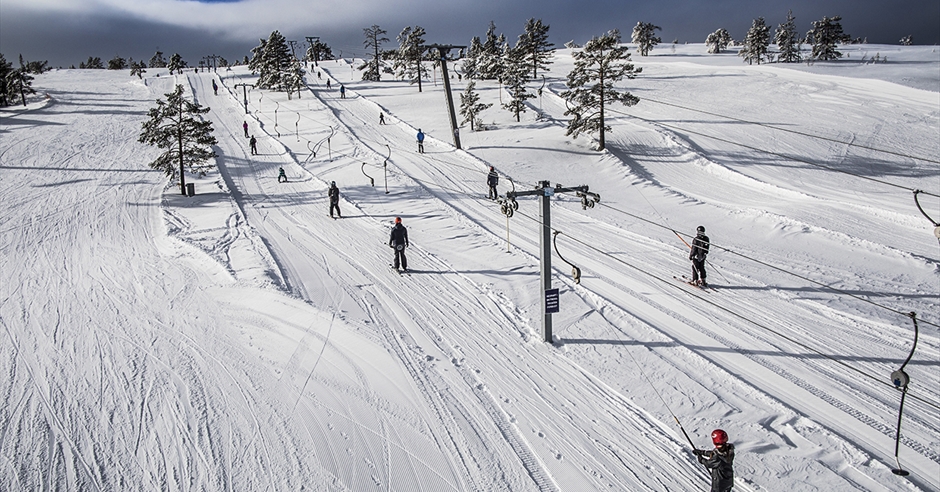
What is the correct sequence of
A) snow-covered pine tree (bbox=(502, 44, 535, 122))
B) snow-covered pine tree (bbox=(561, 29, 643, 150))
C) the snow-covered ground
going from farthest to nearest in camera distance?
snow-covered pine tree (bbox=(502, 44, 535, 122))
snow-covered pine tree (bbox=(561, 29, 643, 150))
the snow-covered ground

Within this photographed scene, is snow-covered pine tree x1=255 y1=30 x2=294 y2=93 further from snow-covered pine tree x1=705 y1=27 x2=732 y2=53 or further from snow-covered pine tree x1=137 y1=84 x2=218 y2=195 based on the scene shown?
snow-covered pine tree x1=705 y1=27 x2=732 y2=53

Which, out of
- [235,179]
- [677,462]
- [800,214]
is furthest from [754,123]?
[677,462]

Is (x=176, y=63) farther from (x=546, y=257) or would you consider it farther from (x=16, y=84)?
(x=546, y=257)

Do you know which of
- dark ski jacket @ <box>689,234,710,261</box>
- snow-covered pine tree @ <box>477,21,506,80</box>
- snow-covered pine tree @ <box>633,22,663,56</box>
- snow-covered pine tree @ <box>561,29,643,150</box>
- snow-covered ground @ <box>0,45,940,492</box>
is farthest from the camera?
snow-covered pine tree @ <box>633,22,663,56</box>

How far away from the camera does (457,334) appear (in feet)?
38.6

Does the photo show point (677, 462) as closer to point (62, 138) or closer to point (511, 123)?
point (511, 123)

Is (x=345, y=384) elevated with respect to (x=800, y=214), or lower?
lower

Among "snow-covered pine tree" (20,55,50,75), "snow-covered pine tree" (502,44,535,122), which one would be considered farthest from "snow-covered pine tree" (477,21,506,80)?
"snow-covered pine tree" (20,55,50,75)

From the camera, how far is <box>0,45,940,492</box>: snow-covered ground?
7.88m

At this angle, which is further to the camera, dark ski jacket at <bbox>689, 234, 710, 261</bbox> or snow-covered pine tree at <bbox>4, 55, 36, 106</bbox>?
snow-covered pine tree at <bbox>4, 55, 36, 106</bbox>

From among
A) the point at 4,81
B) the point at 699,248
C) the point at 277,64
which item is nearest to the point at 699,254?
the point at 699,248

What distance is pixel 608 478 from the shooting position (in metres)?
7.50

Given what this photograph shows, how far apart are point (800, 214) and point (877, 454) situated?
16.0m

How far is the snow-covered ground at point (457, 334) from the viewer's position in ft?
25.8
